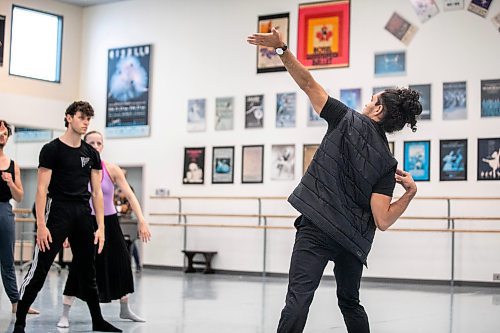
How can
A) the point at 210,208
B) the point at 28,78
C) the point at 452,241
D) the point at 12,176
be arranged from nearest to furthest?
the point at 12,176
the point at 452,241
the point at 210,208
the point at 28,78

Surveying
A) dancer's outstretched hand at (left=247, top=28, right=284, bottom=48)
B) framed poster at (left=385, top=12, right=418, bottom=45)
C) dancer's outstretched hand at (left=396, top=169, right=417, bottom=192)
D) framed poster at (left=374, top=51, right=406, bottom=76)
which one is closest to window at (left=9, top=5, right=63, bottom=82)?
framed poster at (left=374, top=51, right=406, bottom=76)

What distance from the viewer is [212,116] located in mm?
15883

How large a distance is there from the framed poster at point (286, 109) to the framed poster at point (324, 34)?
73 cm

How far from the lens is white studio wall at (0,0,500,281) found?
516 inches

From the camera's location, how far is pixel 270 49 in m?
15.2

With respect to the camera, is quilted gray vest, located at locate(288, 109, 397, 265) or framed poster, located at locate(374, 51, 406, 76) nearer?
quilted gray vest, located at locate(288, 109, 397, 265)

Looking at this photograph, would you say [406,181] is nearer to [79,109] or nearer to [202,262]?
[79,109]

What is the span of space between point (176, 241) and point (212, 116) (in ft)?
8.98

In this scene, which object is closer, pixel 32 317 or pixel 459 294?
pixel 32 317

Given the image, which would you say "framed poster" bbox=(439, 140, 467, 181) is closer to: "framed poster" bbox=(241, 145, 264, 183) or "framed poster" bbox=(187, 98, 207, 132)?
"framed poster" bbox=(241, 145, 264, 183)

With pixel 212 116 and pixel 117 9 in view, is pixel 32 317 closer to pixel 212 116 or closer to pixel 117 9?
pixel 212 116

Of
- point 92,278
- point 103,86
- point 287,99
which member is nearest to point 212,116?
point 287,99

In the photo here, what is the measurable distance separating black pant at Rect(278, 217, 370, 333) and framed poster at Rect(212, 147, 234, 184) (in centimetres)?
1170

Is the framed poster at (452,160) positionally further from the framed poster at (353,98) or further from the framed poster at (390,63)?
the framed poster at (353,98)
